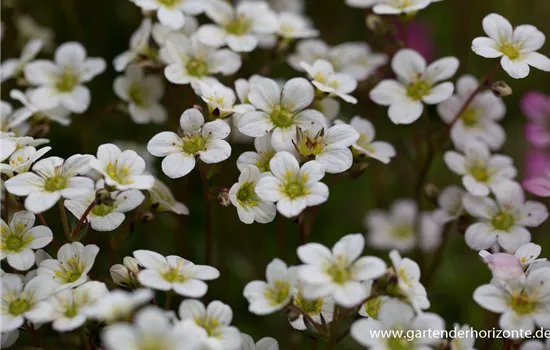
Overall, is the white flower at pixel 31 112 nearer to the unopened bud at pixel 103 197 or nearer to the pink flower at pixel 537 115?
the unopened bud at pixel 103 197

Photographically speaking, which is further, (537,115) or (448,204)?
(537,115)

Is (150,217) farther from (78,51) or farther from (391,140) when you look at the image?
(391,140)

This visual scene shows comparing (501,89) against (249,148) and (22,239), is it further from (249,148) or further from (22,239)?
(22,239)

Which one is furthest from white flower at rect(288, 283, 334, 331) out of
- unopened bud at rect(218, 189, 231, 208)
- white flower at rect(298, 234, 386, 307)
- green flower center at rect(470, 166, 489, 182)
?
green flower center at rect(470, 166, 489, 182)

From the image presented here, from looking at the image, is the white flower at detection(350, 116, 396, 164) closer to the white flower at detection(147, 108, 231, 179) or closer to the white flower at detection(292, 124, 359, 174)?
the white flower at detection(292, 124, 359, 174)

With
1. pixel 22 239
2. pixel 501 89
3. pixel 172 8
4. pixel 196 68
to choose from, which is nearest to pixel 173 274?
pixel 22 239
